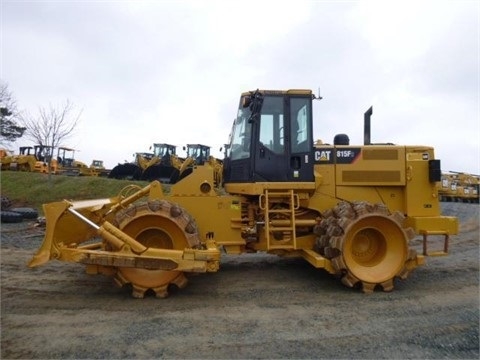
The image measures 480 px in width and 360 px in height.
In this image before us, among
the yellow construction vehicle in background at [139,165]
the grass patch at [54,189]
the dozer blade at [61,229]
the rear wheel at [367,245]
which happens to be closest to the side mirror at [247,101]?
the rear wheel at [367,245]

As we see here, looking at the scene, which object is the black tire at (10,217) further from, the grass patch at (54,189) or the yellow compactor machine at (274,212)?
the yellow compactor machine at (274,212)

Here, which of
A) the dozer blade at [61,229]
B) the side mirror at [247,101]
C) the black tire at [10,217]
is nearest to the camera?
the dozer blade at [61,229]

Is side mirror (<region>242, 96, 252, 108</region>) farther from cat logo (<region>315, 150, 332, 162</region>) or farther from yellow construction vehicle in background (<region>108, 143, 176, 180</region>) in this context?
yellow construction vehicle in background (<region>108, 143, 176, 180</region>)

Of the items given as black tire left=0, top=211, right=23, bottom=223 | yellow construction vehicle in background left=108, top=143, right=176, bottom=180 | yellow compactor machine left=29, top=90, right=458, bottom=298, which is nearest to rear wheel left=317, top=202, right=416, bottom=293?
yellow compactor machine left=29, top=90, right=458, bottom=298

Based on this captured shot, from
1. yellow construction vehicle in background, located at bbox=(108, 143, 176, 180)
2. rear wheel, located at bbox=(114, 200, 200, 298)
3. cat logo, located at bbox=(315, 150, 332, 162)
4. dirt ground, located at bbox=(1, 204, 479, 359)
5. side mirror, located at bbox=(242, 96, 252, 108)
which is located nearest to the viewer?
dirt ground, located at bbox=(1, 204, 479, 359)

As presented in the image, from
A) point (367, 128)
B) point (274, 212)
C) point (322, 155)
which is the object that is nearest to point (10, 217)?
point (274, 212)

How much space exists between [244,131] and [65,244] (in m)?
3.40

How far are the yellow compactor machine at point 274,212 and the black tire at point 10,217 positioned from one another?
7764 millimetres

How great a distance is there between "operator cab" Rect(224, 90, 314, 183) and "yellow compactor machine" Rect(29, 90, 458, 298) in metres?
0.02

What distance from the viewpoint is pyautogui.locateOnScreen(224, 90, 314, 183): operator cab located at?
22.9ft

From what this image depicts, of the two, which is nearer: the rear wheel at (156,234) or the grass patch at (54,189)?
the rear wheel at (156,234)

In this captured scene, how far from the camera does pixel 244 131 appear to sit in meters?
7.28

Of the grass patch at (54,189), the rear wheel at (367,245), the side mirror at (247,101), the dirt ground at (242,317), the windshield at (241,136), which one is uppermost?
the side mirror at (247,101)

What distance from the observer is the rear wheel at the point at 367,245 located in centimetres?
638
